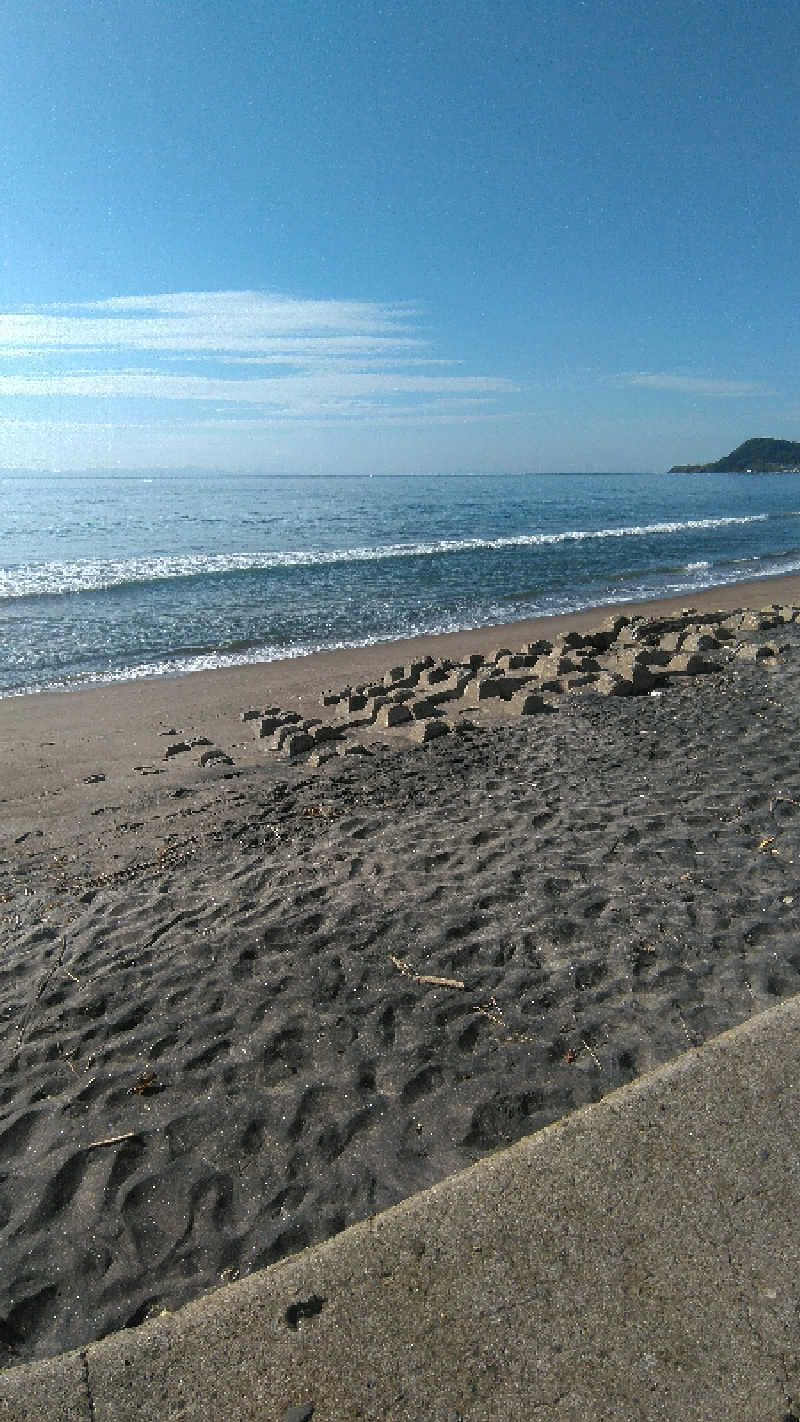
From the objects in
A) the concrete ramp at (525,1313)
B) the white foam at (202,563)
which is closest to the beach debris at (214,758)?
the concrete ramp at (525,1313)

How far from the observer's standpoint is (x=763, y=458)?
162 metres

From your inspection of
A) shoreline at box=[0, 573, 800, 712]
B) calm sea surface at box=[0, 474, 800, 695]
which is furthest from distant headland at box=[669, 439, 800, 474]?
shoreline at box=[0, 573, 800, 712]

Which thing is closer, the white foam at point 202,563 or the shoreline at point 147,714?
the shoreline at point 147,714

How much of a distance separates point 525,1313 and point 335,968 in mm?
1822

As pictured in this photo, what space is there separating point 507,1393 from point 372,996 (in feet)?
5.72

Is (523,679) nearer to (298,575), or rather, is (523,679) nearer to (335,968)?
(335,968)

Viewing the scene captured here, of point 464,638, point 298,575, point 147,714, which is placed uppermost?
point 298,575

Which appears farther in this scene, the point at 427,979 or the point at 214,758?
the point at 214,758

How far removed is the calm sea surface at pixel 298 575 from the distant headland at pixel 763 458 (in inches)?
5115

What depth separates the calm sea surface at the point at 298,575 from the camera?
48.1 feet

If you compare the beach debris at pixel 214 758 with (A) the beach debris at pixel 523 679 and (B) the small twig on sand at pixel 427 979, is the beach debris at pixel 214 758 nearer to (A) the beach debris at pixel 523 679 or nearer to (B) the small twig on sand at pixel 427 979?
(A) the beach debris at pixel 523 679

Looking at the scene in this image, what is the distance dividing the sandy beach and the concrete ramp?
0.21 m

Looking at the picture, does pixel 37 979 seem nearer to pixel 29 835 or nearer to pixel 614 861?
pixel 29 835

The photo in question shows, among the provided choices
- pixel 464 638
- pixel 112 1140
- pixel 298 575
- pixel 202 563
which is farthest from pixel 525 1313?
pixel 202 563
